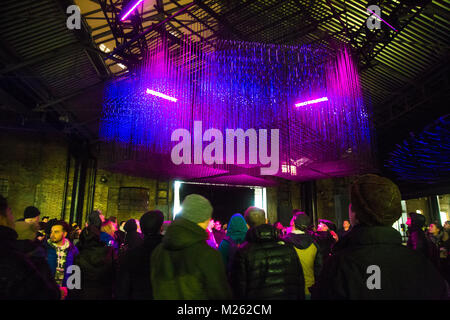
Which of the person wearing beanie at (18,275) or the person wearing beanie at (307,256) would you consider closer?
the person wearing beanie at (18,275)

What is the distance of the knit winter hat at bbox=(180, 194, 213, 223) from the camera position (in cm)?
176

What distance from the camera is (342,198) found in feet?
35.2

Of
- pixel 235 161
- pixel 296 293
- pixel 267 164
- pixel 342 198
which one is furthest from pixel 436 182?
pixel 296 293

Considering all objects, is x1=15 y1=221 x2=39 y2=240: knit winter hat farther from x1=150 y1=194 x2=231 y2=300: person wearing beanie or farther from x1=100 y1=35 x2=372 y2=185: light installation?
x1=100 y1=35 x2=372 y2=185: light installation

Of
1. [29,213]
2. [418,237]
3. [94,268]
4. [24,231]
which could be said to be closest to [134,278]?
[94,268]

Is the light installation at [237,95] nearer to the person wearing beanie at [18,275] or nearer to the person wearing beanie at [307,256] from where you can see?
the person wearing beanie at [307,256]

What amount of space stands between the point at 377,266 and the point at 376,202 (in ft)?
0.94

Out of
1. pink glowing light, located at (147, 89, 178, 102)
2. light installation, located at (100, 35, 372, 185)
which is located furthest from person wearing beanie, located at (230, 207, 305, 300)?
pink glowing light, located at (147, 89, 178, 102)

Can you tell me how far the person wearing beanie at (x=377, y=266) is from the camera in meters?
1.13

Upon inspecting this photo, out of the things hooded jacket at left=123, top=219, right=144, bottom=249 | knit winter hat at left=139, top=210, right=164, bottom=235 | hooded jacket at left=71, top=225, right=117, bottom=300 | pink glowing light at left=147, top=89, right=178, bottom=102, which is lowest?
hooded jacket at left=71, top=225, right=117, bottom=300

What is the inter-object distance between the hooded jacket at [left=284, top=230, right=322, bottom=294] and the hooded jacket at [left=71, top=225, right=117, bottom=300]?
1.78 m

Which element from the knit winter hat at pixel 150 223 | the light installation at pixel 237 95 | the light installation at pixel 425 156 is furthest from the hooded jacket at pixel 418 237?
the light installation at pixel 425 156
